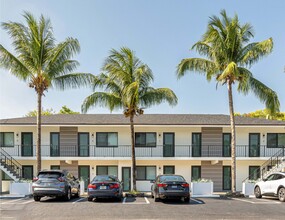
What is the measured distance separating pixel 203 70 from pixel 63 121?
37.8 feet

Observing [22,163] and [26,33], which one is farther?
[22,163]

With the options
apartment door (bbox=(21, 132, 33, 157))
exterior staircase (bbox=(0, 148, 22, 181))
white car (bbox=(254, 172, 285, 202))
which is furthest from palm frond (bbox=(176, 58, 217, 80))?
exterior staircase (bbox=(0, 148, 22, 181))

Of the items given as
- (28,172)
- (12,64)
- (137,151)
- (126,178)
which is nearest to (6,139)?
(28,172)

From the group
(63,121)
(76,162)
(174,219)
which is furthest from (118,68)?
(174,219)

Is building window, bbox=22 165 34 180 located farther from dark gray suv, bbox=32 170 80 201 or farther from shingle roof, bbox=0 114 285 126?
dark gray suv, bbox=32 170 80 201

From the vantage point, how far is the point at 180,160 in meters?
24.6

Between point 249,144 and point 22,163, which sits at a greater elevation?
point 249,144

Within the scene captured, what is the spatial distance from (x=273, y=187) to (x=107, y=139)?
12.8 m

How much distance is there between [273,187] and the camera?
17.0m

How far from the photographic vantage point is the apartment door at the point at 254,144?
25.2 metres

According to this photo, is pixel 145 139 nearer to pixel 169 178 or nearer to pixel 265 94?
pixel 169 178

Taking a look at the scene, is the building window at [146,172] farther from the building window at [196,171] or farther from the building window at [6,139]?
the building window at [6,139]

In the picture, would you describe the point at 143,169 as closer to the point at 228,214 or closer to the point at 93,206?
the point at 93,206

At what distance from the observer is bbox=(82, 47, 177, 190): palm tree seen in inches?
791
